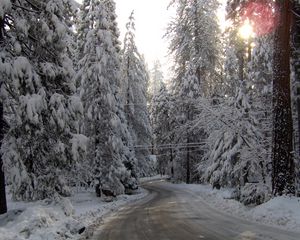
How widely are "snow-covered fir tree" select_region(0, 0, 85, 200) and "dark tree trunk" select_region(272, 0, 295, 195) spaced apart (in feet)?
22.9

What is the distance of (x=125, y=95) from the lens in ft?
164

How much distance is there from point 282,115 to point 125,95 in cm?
3474

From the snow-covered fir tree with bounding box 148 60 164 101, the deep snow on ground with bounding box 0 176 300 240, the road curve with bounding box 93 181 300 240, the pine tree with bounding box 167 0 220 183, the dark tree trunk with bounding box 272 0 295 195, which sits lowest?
the road curve with bounding box 93 181 300 240

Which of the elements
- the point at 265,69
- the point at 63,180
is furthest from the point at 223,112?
the point at 63,180

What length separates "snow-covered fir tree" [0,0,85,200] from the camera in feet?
45.6

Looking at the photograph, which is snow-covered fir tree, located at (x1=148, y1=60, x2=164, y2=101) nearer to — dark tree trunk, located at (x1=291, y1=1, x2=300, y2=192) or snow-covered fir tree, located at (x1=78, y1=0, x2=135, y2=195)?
snow-covered fir tree, located at (x1=78, y1=0, x2=135, y2=195)

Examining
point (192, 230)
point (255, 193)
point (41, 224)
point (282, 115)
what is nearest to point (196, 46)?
point (255, 193)

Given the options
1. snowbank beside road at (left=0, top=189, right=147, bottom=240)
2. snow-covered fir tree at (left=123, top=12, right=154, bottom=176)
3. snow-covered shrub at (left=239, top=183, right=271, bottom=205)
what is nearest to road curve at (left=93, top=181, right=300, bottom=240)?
snowbank beside road at (left=0, top=189, right=147, bottom=240)

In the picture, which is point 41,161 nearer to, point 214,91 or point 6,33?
point 6,33

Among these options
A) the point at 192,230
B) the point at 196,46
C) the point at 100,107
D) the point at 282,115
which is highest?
the point at 196,46

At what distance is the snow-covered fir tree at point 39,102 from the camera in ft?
45.6

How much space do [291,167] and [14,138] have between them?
30.8ft

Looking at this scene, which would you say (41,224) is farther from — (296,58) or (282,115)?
(296,58)

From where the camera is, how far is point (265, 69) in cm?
3164
